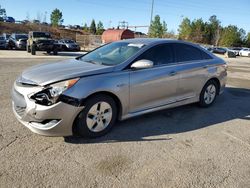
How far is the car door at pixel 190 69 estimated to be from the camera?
5.43 meters

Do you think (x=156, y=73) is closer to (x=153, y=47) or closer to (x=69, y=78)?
(x=153, y=47)

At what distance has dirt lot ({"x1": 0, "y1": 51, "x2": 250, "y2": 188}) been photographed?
311cm

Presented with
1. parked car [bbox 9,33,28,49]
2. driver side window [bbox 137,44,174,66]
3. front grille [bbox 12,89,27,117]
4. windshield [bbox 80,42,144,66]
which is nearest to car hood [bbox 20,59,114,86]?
front grille [bbox 12,89,27,117]

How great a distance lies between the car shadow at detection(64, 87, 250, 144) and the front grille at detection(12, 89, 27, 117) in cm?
75

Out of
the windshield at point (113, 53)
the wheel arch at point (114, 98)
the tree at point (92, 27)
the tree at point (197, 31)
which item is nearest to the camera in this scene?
the wheel arch at point (114, 98)

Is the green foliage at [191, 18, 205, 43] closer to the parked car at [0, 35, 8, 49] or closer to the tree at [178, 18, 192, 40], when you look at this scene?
the tree at [178, 18, 192, 40]

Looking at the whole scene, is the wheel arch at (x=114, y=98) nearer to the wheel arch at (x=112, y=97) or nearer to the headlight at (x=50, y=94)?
the wheel arch at (x=112, y=97)

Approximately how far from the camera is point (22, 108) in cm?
390

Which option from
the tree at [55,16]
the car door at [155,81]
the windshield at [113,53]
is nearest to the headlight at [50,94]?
the windshield at [113,53]

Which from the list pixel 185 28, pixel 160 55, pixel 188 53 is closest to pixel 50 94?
pixel 160 55

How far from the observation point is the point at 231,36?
267 feet

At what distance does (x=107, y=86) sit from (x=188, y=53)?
2.42 meters

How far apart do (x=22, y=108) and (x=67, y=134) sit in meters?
0.74

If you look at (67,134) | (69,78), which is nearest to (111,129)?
(67,134)
